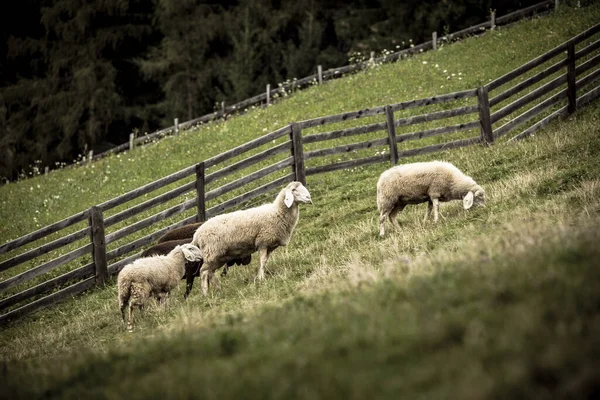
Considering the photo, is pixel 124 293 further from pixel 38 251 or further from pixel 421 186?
pixel 421 186

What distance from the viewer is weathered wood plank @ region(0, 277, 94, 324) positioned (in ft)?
38.7

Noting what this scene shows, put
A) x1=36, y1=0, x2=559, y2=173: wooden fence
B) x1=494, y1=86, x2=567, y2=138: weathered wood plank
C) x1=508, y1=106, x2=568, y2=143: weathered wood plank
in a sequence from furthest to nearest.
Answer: x1=36, y1=0, x2=559, y2=173: wooden fence < x1=494, y1=86, x2=567, y2=138: weathered wood plank < x1=508, y1=106, x2=568, y2=143: weathered wood plank

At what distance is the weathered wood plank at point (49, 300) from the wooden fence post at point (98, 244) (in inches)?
7.5

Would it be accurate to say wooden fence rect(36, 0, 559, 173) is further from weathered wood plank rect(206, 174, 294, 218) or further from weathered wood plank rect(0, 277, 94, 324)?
weathered wood plank rect(0, 277, 94, 324)

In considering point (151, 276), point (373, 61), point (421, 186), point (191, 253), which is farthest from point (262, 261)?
point (373, 61)

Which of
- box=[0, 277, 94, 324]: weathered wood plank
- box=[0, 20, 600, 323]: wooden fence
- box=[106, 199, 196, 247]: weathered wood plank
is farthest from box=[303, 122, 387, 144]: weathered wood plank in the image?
box=[0, 277, 94, 324]: weathered wood plank

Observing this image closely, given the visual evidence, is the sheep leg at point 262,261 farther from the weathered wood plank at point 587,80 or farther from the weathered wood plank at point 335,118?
the weathered wood plank at point 587,80

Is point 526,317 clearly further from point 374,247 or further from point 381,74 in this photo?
point 381,74

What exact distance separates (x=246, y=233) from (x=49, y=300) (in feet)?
14.5

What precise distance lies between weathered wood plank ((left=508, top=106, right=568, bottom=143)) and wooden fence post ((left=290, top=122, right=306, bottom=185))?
14.7 feet

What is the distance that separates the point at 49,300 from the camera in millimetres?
12070

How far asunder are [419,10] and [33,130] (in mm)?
25944

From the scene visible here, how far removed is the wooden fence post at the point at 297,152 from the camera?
1450 cm

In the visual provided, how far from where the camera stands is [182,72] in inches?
1548
